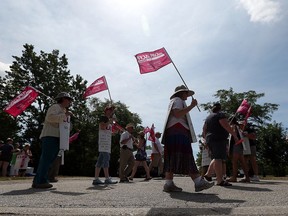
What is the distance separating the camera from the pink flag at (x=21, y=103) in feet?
37.7

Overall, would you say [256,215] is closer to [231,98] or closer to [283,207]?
[283,207]

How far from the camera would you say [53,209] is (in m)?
4.10

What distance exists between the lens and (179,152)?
5.81 meters

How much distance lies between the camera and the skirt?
579 centimetres

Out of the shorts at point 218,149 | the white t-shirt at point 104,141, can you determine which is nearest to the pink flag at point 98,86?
the white t-shirt at point 104,141

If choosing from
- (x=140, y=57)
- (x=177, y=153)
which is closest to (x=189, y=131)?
(x=177, y=153)

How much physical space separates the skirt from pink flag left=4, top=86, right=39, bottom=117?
714 cm

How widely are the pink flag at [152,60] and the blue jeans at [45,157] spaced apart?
4.58m

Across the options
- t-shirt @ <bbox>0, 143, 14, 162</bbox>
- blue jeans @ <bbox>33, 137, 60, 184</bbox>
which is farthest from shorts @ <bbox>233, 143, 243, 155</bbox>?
t-shirt @ <bbox>0, 143, 14, 162</bbox>

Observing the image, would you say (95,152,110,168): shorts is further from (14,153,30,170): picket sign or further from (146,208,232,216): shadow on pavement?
(14,153,30,170): picket sign

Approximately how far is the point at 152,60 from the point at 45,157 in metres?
5.13

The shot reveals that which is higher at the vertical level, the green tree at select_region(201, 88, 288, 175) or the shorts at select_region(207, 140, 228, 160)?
the green tree at select_region(201, 88, 288, 175)

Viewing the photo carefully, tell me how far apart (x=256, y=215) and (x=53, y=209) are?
229cm

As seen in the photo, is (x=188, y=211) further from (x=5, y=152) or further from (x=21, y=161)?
(x=21, y=161)
